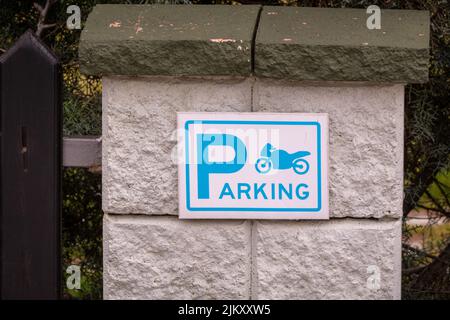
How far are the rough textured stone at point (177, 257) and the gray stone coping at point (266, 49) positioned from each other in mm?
478

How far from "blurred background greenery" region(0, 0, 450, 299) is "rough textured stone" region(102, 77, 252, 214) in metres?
0.64

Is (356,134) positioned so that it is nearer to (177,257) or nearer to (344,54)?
(344,54)

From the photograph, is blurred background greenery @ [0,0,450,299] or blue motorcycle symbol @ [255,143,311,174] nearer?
blue motorcycle symbol @ [255,143,311,174]

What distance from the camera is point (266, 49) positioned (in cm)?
236

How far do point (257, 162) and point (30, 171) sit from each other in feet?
2.40

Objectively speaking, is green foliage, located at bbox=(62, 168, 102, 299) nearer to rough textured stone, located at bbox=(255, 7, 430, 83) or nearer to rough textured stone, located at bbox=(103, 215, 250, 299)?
rough textured stone, located at bbox=(103, 215, 250, 299)

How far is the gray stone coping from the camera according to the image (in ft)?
7.72

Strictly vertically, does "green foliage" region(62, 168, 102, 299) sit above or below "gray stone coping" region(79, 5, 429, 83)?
below

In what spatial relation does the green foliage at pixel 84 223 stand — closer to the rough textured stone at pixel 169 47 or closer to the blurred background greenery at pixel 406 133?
the blurred background greenery at pixel 406 133

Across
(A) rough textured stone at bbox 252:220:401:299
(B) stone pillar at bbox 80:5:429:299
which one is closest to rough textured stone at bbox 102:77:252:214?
(B) stone pillar at bbox 80:5:429:299
